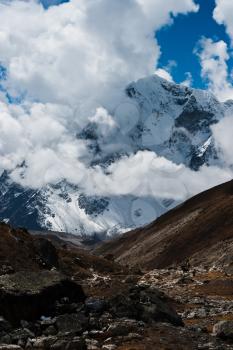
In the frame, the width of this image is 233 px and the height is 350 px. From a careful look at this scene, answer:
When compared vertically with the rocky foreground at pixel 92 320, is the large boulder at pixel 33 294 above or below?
above

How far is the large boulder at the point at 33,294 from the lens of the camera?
3406 cm

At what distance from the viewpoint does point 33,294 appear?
34969mm

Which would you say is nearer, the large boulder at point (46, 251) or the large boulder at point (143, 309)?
the large boulder at point (143, 309)

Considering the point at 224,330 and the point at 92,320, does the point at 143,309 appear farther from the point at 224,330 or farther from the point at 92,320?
the point at 224,330

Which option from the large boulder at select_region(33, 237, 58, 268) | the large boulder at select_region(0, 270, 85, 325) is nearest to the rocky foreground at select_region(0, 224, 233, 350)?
the large boulder at select_region(0, 270, 85, 325)

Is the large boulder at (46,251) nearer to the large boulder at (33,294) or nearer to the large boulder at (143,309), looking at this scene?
the large boulder at (33,294)

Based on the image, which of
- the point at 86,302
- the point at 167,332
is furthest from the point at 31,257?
the point at 167,332

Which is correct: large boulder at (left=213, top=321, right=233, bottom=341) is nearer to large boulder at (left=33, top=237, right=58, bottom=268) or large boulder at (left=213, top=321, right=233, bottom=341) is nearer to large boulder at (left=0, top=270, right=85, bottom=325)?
large boulder at (left=0, top=270, right=85, bottom=325)

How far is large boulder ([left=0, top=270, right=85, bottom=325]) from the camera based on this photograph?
3406cm

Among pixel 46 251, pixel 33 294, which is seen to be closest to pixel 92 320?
pixel 33 294

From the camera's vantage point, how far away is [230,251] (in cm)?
13725

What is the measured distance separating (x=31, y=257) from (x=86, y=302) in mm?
31500

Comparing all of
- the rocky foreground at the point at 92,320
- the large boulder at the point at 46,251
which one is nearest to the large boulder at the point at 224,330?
the rocky foreground at the point at 92,320

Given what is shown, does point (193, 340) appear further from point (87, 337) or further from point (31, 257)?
point (31, 257)
